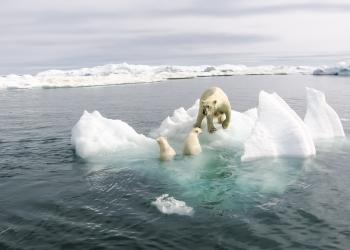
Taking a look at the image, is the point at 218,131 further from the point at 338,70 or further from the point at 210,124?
the point at 338,70

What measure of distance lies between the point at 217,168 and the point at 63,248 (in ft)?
24.3

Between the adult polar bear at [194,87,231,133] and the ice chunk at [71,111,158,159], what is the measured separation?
2775 millimetres

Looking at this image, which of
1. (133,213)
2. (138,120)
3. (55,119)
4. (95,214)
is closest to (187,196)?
(133,213)

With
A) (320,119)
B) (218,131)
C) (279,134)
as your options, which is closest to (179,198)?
(279,134)

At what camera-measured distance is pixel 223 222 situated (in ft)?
32.4

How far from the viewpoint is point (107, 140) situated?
1836 centimetres

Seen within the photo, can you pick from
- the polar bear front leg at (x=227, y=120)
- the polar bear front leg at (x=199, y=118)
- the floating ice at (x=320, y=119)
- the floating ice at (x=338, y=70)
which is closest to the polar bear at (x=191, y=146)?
the polar bear front leg at (x=199, y=118)

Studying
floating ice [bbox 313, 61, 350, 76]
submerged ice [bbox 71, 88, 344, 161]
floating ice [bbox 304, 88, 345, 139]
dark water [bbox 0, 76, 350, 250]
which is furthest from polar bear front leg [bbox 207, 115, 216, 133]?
floating ice [bbox 313, 61, 350, 76]

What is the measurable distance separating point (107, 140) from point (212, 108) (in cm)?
531

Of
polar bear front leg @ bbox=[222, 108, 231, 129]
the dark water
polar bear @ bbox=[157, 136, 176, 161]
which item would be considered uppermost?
polar bear front leg @ bbox=[222, 108, 231, 129]

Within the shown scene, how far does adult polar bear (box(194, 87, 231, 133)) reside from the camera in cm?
1834

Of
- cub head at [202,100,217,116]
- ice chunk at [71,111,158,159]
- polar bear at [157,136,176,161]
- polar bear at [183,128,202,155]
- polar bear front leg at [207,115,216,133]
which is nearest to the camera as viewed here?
polar bear at [157,136,176,161]

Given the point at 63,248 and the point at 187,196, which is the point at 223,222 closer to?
the point at 187,196

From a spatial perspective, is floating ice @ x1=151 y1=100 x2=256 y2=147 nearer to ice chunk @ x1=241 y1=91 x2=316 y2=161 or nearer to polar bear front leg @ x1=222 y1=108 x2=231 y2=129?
polar bear front leg @ x1=222 y1=108 x2=231 y2=129
